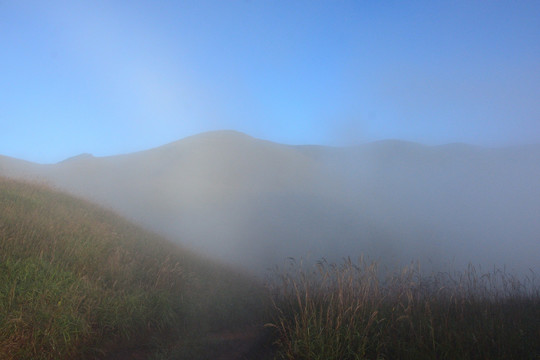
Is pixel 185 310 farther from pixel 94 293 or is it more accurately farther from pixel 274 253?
pixel 274 253

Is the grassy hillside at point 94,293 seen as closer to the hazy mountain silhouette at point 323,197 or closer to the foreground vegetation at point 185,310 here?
the foreground vegetation at point 185,310

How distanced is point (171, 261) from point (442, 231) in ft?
124

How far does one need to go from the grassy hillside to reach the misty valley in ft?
0.09

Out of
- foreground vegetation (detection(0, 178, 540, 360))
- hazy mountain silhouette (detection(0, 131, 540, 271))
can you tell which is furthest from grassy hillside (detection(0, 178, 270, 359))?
hazy mountain silhouette (detection(0, 131, 540, 271))

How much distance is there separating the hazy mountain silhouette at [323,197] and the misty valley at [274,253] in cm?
34

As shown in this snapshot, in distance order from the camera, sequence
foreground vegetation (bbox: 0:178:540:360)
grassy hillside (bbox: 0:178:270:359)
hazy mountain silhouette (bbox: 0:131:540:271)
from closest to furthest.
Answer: foreground vegetation (bbox: 0:178:540:360)
grassy hillside (bbox: 0:178:270:359)
hazy mountain silhouette (bbox: 0:131:540:271)

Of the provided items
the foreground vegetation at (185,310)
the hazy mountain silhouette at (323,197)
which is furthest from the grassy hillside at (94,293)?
the hazy mountain silhouette at (323,197)

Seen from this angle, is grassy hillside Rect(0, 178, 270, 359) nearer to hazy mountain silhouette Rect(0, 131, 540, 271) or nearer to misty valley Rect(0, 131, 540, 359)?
misty valley Rect(0, 131, 540, 359)

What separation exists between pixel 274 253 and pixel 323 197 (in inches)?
869

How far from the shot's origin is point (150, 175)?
57812 millimetres

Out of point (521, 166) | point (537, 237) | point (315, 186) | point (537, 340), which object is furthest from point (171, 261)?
point (521, 166)

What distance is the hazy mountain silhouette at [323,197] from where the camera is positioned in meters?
30.9

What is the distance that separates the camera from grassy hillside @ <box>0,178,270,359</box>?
4.31 metres

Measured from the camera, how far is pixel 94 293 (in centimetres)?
536
